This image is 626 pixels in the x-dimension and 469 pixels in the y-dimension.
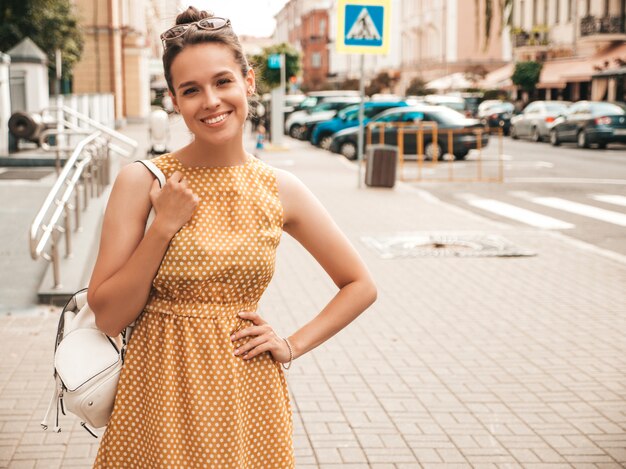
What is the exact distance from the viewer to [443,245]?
10469 millimetres

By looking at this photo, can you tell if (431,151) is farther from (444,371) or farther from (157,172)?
(157,172)

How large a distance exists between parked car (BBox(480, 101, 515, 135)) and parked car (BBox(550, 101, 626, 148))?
333 inches

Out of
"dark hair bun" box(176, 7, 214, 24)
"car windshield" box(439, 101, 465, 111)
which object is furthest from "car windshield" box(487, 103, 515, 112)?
"dark hair bun" box(176, 7, 214, 24)

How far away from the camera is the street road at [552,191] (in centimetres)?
1274

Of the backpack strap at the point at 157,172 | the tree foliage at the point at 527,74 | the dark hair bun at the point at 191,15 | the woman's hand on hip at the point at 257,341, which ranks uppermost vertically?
the tree foliage at the point at 527,74

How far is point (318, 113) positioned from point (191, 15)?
107 feet

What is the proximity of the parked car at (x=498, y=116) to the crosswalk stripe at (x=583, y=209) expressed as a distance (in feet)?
74.8

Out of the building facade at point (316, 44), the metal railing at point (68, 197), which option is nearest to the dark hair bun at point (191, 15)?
the metal railing at point (68, 197)

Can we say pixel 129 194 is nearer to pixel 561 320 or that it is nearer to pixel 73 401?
pixel 73 401

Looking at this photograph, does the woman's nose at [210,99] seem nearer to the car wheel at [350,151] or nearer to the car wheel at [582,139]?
the car wheel at [350,151]

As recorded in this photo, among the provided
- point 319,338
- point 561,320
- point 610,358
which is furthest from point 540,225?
point 319,338

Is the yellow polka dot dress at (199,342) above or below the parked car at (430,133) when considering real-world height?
above

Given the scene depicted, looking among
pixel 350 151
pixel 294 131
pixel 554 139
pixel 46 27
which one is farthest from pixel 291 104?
pixel 350 151

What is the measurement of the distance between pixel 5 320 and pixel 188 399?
5015 millimetres
